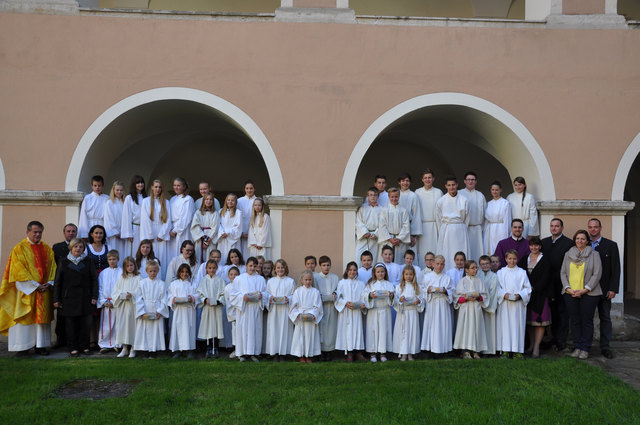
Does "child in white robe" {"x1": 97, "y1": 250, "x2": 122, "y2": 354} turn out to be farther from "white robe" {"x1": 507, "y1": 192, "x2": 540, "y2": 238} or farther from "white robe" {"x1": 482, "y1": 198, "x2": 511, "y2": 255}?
"white robe" {"x1": 507, "y1": 192, "x2": 540, "y2": 238}

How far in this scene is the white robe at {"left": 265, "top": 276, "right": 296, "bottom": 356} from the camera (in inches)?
303

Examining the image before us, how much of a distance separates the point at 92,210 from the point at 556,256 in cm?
636

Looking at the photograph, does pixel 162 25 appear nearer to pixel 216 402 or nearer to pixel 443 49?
pixel 443 49

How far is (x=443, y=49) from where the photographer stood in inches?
357

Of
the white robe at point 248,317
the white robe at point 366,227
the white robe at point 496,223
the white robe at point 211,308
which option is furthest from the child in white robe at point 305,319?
the white robe at point 496,223

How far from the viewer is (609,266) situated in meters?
7.86

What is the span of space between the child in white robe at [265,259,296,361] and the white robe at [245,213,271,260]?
0.84 metres

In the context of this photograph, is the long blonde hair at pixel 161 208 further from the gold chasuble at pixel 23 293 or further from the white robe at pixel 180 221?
the gold chasuble at pixel 23 293

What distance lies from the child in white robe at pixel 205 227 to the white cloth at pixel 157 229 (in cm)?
39

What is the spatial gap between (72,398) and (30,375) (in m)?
0.99

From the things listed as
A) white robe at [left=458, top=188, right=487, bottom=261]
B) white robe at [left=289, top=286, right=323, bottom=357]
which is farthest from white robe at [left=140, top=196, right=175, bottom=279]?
white robe at [left=458, top=188, right=487, bottom=261]

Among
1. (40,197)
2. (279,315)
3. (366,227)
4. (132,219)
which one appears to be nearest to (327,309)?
(279,315)

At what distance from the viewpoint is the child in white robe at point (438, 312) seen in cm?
771

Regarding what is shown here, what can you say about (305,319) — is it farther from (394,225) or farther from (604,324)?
(604,324)
